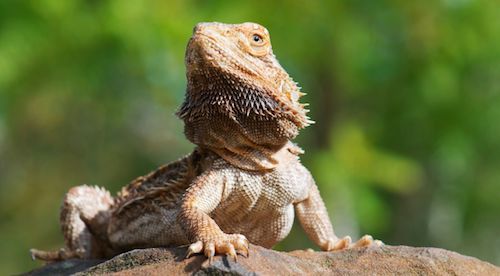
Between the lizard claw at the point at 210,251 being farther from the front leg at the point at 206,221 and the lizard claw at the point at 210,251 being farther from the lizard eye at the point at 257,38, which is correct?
the lizard eye at the point at 257,38

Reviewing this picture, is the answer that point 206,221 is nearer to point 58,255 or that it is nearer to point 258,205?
point 258,205

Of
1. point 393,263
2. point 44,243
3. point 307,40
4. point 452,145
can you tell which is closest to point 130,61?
point 307,40

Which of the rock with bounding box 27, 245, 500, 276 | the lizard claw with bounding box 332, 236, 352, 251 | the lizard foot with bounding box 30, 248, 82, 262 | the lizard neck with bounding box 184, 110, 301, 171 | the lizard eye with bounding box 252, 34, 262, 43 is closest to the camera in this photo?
the rock with bounding box 27, 245, 500, 276

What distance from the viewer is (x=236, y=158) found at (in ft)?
17.9

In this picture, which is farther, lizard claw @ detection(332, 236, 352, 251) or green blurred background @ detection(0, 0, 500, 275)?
green blurred background @ detection(0, 0, 500, 275)

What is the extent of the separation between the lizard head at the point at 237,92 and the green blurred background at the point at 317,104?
270 inches

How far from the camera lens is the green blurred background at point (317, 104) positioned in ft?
42.3

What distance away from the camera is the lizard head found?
5.23 m

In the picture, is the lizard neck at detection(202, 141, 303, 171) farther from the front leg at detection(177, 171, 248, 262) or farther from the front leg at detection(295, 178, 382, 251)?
the front leg at detection(295, 178, 382, 251)

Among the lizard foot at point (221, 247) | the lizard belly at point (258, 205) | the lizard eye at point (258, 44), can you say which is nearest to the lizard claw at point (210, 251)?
the lizard foot at point (221, 247)

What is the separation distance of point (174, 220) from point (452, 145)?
383 inches

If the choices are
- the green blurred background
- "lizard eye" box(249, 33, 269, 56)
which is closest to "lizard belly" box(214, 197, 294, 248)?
"lizard eye" box(249, 33, 269, 56)

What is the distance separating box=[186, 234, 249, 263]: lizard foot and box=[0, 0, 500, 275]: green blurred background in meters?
7.86

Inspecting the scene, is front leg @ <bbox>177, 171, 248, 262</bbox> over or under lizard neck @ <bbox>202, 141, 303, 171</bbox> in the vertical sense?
under
